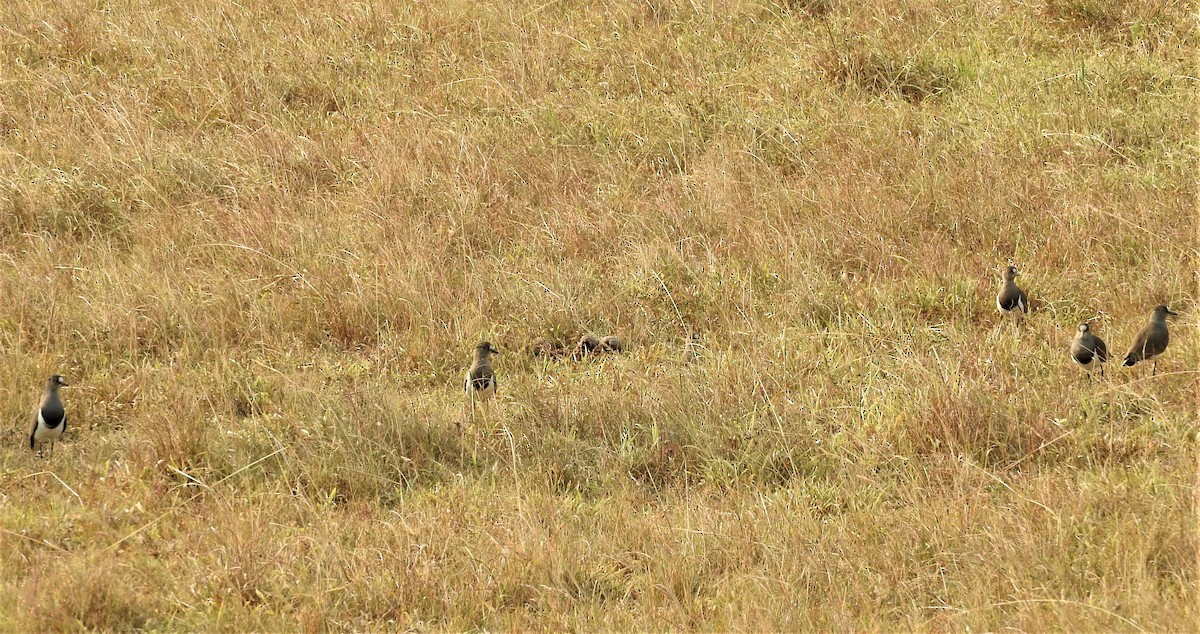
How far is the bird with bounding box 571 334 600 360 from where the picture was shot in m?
6.72

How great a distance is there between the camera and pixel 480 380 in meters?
6.14

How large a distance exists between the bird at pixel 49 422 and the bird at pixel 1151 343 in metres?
4.81

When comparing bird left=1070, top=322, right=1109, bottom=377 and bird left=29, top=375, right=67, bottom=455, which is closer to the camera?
bird left=1070, top=322, right=1109, bottom=377

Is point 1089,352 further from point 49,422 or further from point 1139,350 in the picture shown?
point 49,422

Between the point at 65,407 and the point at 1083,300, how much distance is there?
5192 millimetres

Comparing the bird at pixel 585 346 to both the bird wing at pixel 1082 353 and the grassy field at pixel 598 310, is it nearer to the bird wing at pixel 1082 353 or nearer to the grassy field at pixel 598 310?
the grassy field at pixel 598 310

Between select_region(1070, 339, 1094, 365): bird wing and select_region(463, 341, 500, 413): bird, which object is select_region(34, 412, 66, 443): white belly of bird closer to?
select_region(463, 341, 500, 413): bird

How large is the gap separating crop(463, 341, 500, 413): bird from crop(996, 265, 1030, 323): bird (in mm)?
2595

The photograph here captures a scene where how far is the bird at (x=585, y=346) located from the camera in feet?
22.0

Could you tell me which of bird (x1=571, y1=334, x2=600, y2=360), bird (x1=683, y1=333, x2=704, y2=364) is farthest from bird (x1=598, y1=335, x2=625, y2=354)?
bird (x1=683, y1=333, x2=704, y2=364)

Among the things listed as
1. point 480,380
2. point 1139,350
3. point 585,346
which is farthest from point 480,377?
point 1139,350

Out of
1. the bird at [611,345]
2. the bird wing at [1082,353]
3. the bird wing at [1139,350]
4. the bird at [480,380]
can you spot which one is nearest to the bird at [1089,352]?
the bird wing at [1082,353]

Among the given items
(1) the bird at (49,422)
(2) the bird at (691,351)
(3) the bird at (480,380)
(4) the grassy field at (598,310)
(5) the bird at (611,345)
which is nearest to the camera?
(4) the grassy field at (598,310)

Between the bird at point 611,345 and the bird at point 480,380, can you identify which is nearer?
the bird at point 480,380
